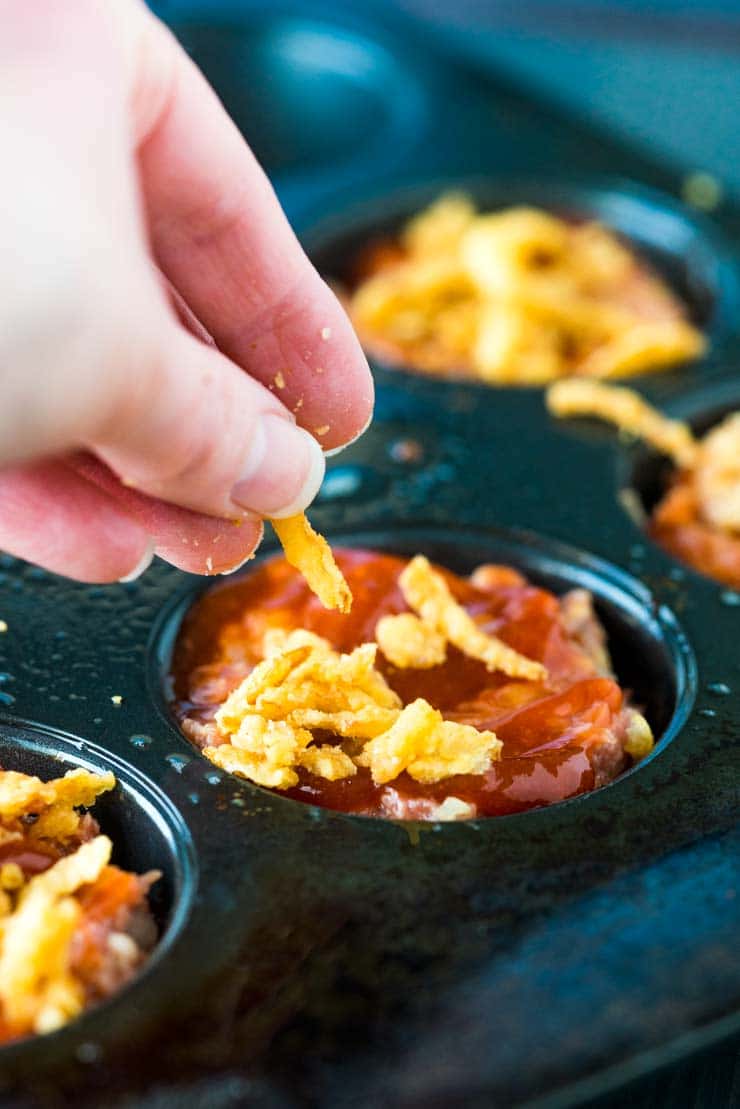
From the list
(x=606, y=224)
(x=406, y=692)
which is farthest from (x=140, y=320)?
(x=606, y=224)

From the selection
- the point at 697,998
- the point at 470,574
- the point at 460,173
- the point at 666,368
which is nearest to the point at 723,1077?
the point at 697,998

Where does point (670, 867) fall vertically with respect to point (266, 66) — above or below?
above

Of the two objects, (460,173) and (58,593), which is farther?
(460,173)

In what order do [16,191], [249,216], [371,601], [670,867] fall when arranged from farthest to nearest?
[371,601] → [670,867] → [249,216] → [16,191]

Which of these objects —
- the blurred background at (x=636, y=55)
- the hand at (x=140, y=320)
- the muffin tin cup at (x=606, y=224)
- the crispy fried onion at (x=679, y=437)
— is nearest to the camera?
the hand at (x=140, y=320)

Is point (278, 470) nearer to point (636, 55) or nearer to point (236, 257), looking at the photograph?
point (236, 257)

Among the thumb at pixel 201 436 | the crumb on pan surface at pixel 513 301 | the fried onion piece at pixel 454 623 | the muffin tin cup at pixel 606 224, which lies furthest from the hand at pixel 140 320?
the muffin tin cup at pixel 606 224

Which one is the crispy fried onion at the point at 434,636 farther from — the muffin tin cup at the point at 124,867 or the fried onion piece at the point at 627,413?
the fried onion piece at the point at 627,413

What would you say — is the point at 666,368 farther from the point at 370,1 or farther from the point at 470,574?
the point at 370,1
